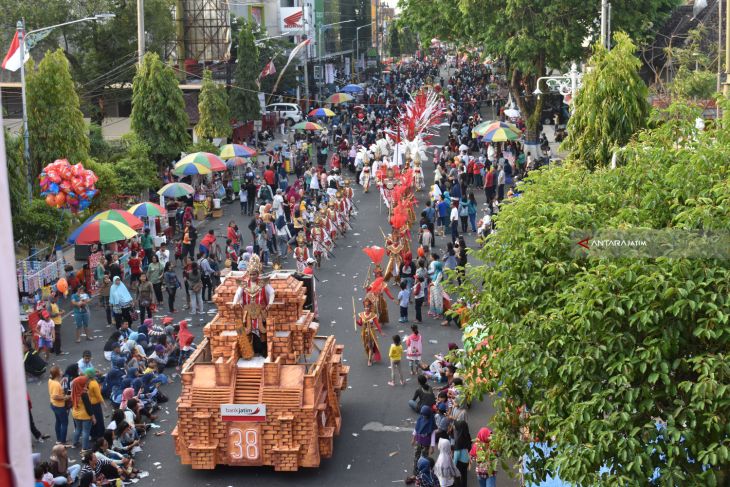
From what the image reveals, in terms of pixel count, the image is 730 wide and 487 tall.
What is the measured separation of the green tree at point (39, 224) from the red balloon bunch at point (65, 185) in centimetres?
48

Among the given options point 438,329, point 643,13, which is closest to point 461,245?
point 438,329

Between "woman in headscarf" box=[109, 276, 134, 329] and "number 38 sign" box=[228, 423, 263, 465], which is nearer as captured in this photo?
"number 38 sign" box=[228, 423, 263, 465]

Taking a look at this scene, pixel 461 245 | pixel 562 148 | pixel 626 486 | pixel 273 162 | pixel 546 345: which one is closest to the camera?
pixel 626 486

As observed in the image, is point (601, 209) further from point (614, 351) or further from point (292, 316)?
point (292, 316)

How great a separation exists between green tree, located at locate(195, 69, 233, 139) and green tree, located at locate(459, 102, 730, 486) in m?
29.8

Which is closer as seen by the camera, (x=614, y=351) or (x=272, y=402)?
(x=614, y=351)

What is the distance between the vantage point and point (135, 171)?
28.5 m

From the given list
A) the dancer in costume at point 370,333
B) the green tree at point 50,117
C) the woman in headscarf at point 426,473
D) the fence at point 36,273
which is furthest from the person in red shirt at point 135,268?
the woman in headscarf at point 426,473

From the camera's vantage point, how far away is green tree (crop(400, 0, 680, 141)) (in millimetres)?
35531

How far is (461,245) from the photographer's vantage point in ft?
72.8

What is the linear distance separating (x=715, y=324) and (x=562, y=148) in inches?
439

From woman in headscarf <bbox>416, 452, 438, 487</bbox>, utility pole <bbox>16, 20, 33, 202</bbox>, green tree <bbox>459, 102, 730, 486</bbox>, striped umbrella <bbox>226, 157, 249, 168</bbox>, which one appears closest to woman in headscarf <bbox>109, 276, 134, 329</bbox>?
utility pole <bbox>16, 20, 33, 202</bbox>

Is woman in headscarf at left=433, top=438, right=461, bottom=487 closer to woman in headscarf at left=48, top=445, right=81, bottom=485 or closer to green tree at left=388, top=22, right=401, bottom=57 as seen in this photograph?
woman in headscarf at left=48, top=445, right=81, bottom=485

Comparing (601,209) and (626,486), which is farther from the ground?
(601,209)
